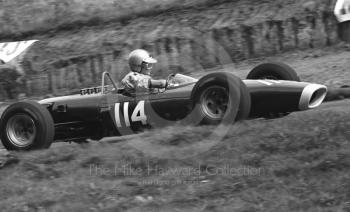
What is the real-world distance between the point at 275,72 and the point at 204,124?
5.70ft

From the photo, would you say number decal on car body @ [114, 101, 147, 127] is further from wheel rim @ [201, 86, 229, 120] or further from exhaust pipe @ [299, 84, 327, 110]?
exhaust pipe @ [299, 84, 327, 110]

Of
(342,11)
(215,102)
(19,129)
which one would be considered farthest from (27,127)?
(342,11)

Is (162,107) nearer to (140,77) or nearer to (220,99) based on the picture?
(140,77)

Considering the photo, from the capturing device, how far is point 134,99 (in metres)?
10.1

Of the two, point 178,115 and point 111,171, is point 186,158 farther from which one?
point 178,115

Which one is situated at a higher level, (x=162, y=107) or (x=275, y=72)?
(x=275, y=72)

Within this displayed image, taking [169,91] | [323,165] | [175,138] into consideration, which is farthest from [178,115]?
[323,165]

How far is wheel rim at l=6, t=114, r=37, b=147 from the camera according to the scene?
10.1m

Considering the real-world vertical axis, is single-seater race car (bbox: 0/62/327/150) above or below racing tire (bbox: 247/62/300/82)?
below

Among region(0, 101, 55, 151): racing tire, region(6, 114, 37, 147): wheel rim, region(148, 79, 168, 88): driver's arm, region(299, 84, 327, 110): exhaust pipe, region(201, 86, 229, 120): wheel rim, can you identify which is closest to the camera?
region(299, 84, 327, 110): exhaust pipe

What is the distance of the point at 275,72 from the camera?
1018 centimetres

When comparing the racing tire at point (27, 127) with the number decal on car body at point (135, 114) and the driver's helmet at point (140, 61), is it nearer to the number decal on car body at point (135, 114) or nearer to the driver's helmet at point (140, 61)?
the number decal on car body at point (135, 114)

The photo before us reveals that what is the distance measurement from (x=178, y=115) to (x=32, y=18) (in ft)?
36.9

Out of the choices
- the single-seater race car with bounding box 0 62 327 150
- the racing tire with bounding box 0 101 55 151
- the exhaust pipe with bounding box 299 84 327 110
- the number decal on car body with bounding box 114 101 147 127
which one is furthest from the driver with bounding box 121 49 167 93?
the exhaust pipe with bounding box 299 84 327 110
